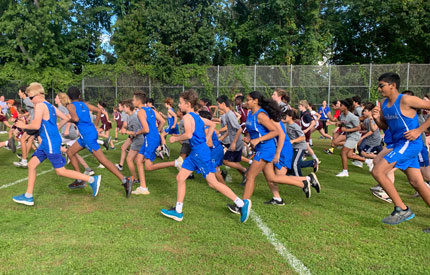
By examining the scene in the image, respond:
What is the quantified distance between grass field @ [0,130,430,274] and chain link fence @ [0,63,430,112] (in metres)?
18.8

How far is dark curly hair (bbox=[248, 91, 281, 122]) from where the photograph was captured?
17.5 feet

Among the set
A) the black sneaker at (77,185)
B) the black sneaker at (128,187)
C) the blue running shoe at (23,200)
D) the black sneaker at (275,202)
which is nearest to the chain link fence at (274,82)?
the black sneaker at (275,202)

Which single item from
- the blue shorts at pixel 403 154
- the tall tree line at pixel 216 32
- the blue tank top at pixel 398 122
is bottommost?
the blue shorts at pixel 403 154

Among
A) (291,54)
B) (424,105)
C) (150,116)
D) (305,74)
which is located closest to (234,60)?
(291,54)

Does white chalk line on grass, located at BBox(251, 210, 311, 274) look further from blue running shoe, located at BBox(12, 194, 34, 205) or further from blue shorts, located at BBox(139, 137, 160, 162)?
blue running shoe, located at BBox(12, 194, 34, 205)

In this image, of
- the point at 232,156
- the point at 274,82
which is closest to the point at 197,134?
the point at 232,156

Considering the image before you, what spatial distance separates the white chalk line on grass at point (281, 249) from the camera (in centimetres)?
369

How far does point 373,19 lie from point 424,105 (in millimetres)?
32244

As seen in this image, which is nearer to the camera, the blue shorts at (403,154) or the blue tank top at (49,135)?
the blue shorts at (403,154)

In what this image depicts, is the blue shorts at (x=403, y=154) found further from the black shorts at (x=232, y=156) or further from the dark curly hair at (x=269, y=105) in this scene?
the black shorts at (x=232, y=156)

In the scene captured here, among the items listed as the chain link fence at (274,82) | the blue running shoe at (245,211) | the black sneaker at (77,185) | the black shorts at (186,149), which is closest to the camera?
the blue running shoe at (245,211)

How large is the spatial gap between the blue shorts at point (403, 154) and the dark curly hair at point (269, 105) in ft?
5.13

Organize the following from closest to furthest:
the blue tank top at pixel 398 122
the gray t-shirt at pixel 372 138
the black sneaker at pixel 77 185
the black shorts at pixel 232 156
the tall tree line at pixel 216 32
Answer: the blue tank top at pixel 398 122 < the black sneaker at pixel 77 185 < the black shorts at pixel 232 156 < the gray t-shirt at pixel 372 138 < the tall tree line at pixel 216 32

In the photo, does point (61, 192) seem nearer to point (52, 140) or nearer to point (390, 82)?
point (52, 140)
